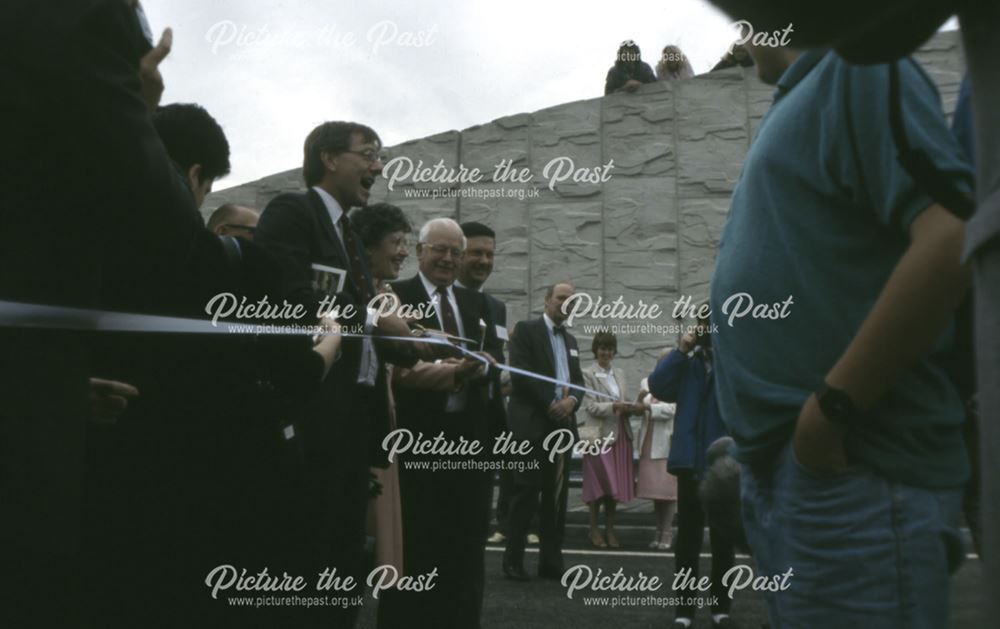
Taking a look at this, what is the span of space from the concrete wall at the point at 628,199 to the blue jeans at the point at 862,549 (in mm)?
10929

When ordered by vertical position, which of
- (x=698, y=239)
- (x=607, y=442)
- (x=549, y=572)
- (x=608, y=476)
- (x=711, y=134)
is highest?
(x=711, y=134)

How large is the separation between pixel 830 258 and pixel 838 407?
233mm

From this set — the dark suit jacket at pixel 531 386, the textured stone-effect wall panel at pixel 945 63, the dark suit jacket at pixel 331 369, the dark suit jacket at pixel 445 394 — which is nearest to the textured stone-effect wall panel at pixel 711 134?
the textured stone-effect wall panel at pixel 945 63

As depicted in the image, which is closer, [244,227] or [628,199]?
[244,227]

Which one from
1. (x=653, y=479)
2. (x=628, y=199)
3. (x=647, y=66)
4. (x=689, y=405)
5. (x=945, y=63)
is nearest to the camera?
(x=689, y=405)

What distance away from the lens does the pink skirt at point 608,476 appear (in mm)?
9992

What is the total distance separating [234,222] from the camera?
372 cm

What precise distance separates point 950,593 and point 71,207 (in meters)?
1.30

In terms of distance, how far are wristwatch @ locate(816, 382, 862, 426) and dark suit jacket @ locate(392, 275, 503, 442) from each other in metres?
3.58

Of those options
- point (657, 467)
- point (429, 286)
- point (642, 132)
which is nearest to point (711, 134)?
point (642, 132)

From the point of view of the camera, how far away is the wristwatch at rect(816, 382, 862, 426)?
1598 mm

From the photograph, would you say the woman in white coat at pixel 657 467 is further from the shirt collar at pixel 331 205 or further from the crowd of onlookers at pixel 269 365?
the crowd of onlookers at pixel 269 365

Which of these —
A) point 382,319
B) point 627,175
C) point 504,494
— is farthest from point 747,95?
point 382,319

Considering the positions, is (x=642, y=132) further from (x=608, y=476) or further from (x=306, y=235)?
(x=306, y=235)
